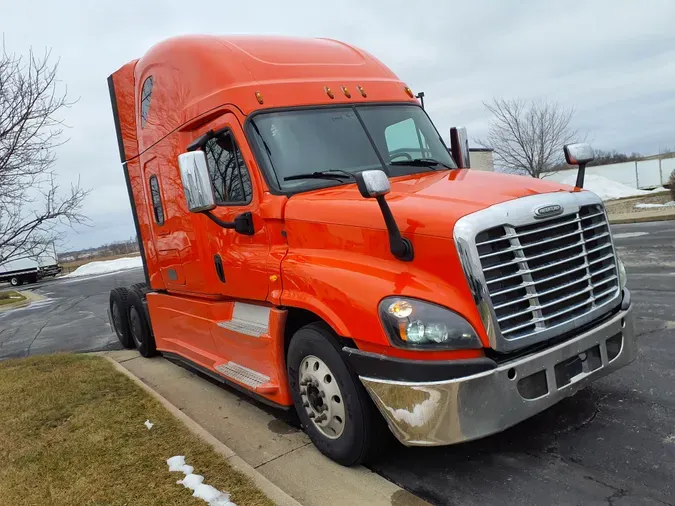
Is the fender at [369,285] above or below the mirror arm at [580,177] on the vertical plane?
below

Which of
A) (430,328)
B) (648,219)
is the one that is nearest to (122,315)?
(430,328)

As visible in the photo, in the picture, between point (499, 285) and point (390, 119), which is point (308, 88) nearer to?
point (390, 119)

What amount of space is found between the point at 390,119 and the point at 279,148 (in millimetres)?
1073

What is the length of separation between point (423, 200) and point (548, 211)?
28.7 inches

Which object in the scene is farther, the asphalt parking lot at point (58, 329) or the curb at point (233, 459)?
the asphalt parking lot at point (58, 329)

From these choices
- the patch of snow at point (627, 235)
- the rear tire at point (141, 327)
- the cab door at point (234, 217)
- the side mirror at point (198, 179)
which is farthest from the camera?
the patch of snow at point (627, 235)

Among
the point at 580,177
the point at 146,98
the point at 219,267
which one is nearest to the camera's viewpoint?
the point at 580,177

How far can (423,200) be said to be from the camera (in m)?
3.31

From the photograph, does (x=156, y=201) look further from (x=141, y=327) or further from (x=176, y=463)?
(x=176, y=463)

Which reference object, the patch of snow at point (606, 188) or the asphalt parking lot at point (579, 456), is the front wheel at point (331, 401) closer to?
the asphalt parking lot at point (579, 456)

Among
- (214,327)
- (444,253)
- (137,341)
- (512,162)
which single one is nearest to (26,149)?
(137,341)

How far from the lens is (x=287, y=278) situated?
3.77 m

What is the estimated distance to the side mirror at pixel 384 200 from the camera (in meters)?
2.98

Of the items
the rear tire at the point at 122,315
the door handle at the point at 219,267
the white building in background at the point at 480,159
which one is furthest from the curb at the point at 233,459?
the white building in background at the point at 480,159
